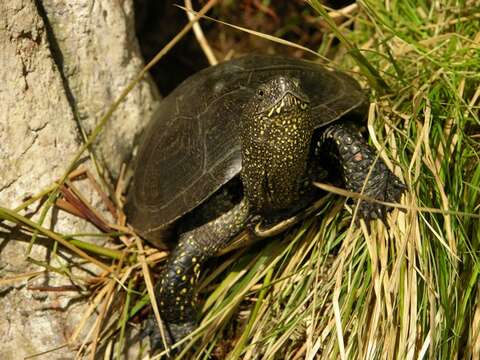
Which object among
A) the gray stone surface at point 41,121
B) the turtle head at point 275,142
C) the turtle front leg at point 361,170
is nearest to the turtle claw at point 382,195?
the turtle front leg at point 361,170

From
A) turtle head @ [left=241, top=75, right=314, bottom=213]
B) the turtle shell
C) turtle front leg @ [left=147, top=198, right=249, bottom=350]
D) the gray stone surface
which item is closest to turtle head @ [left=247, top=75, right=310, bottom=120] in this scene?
turtle head @ [left=241, top=75, right=314, bottom=213]

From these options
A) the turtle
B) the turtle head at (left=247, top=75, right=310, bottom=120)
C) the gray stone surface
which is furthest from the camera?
the gray stone surface

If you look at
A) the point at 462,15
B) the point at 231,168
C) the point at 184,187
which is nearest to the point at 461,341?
the point at 231,168

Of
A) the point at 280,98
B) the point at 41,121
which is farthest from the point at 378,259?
the point at 41,121

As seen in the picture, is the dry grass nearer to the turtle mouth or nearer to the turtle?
the turtle

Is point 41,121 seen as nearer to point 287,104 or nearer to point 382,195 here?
point 287,104

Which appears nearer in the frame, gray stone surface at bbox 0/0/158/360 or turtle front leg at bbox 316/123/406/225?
turtle front leg at bbox 316/123/406/225

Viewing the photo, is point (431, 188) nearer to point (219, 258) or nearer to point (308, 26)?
point (219, 258)
